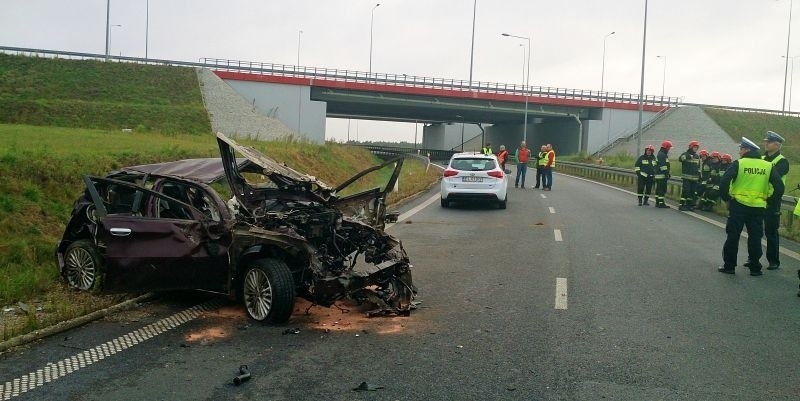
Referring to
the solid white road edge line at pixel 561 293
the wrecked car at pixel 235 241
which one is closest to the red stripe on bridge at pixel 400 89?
the solid white road edge line at pixel 561 293

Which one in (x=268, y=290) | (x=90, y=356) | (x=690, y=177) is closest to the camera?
(x=90, y=356)

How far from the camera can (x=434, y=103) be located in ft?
184

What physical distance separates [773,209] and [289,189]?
7036 millimetres

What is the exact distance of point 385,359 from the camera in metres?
5.68

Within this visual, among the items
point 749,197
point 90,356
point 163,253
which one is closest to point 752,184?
point 749,197

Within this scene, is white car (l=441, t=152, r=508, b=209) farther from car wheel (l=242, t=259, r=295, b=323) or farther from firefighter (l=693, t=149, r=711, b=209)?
car wheel (l=242, t=259, r=295, b=323)

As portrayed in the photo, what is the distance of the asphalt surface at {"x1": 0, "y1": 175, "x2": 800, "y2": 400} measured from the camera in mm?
5008

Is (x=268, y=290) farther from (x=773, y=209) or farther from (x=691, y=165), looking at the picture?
Answer: (x=691, y=165)

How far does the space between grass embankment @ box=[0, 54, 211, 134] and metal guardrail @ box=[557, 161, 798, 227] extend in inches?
839

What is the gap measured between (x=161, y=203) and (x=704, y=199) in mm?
15682

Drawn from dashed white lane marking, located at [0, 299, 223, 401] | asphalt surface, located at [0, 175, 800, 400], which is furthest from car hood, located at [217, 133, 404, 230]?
dashed white lane marking, located at [0, 299, 223, 401]

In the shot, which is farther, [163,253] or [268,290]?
[163,253]

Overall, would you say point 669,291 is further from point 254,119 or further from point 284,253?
point 254,119

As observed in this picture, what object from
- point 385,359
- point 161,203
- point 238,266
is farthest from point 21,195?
point 385,359
